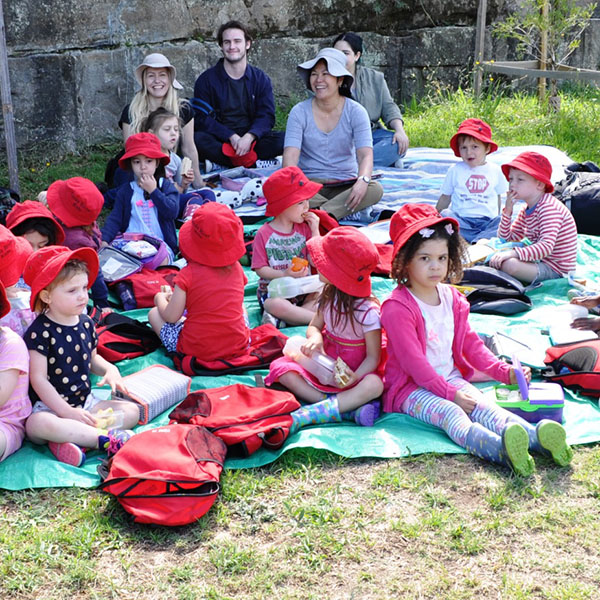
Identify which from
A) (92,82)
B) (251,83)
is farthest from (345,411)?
(92,82)

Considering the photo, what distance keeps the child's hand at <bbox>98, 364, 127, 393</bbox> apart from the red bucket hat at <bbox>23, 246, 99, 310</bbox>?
0.43 m

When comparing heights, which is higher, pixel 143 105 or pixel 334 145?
pixel 143 105

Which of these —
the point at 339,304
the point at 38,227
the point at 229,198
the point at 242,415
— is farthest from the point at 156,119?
the point at 242,415

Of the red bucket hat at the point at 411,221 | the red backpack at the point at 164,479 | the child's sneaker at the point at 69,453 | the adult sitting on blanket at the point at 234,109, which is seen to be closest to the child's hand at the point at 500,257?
the red bucket hat at the point at 411,221

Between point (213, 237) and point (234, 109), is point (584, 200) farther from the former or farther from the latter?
point (234, 109)

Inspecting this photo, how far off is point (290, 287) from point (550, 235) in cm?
174

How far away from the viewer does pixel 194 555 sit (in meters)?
2.82

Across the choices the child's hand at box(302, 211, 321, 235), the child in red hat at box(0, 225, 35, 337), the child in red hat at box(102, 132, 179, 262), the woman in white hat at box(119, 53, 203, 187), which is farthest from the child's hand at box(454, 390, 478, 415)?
the woman in white hat at box(119, 53, 203, 187)

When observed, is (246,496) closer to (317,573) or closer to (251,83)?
(317,573)

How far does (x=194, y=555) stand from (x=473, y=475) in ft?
3.75

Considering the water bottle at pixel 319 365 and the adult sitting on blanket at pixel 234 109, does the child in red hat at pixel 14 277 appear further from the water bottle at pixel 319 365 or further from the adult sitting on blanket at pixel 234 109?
the adult sitting on blanket at pixel 234 109

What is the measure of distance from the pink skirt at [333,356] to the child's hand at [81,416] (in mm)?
867

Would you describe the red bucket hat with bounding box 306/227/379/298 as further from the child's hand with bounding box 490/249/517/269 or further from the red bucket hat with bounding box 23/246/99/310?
the child's hand with bounding box 490/249/517/269

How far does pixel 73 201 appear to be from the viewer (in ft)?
15.8
